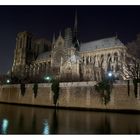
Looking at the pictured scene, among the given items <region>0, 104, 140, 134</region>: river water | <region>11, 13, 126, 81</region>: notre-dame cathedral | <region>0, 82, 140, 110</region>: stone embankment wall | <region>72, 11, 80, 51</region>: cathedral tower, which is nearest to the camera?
Answer: <region>0, 104, 140, 134</region>: river water

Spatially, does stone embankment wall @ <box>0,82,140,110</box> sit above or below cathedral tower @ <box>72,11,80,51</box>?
below

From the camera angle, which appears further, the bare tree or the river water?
the bare tree

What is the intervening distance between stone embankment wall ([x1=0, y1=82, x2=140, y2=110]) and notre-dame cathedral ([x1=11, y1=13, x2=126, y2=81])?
20.1 ft

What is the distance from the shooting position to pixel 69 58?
38.2 meters

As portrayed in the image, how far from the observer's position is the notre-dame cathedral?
116ft

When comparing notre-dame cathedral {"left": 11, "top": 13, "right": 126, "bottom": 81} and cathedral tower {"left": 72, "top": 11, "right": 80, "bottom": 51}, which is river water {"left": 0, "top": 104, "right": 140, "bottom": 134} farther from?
cathedral tower {"left": 72, "top": 11, "right": 80, "bottom": 51}

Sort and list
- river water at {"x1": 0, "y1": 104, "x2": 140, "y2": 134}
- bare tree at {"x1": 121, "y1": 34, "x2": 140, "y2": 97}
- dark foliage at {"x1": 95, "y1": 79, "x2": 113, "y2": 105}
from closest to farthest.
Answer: river water at {"x1": 0, "y1": 104, "x2": 140, "y2": 134} → bare tree at {"x1": 121, "y1": 34, "x2": 140, "y2": 97} → dark foliage at {"x1": 95, "y1": 79, "x2": 113, "y2": 105}

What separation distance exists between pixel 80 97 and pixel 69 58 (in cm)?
1719

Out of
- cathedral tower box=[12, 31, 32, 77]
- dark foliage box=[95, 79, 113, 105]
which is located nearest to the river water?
dark foliage box=[95, 79, 113, 105]

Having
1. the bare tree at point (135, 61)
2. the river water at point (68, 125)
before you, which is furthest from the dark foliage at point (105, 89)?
the river water at point (68, 125)

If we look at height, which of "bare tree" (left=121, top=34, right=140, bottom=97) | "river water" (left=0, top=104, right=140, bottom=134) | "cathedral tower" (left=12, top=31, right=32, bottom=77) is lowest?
"river water" (left=0, top=104, right=140, bottom=134)

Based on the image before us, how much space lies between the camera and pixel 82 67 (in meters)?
36.0

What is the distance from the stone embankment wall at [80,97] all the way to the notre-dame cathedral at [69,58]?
6141 millimetres
